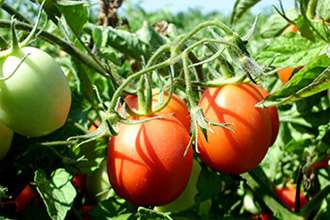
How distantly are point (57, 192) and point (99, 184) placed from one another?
171mm

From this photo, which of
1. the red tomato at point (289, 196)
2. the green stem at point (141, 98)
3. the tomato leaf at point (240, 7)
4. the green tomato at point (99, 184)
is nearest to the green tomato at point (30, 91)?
the green stem at point (141, 98)

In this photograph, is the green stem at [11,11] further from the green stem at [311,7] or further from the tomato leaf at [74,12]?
the green stem at [311,7]

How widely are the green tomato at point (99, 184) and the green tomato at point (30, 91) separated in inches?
8.4

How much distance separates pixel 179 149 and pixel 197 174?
0.51 ft

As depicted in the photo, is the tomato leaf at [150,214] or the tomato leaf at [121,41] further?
the tomato leaf at [121,41]

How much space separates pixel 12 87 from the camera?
792 millimetres

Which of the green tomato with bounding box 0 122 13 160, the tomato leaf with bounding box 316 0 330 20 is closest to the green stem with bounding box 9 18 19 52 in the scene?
the green tomato with bounding box 0 122 13 160

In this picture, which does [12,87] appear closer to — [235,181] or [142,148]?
[142,148]

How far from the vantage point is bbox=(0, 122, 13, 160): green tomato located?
33.9 inches

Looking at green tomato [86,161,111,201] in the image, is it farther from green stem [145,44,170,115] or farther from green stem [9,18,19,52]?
green stem [9,18,19,52]

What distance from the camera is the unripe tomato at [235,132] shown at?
0.88m

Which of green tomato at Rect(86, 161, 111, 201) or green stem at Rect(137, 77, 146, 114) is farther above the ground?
green stem at Rect(137, 77, 146, 114)

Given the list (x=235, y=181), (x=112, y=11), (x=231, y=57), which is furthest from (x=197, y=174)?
(x=112, y=11)

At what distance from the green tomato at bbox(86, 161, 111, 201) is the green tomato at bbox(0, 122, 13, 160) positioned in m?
0.17
